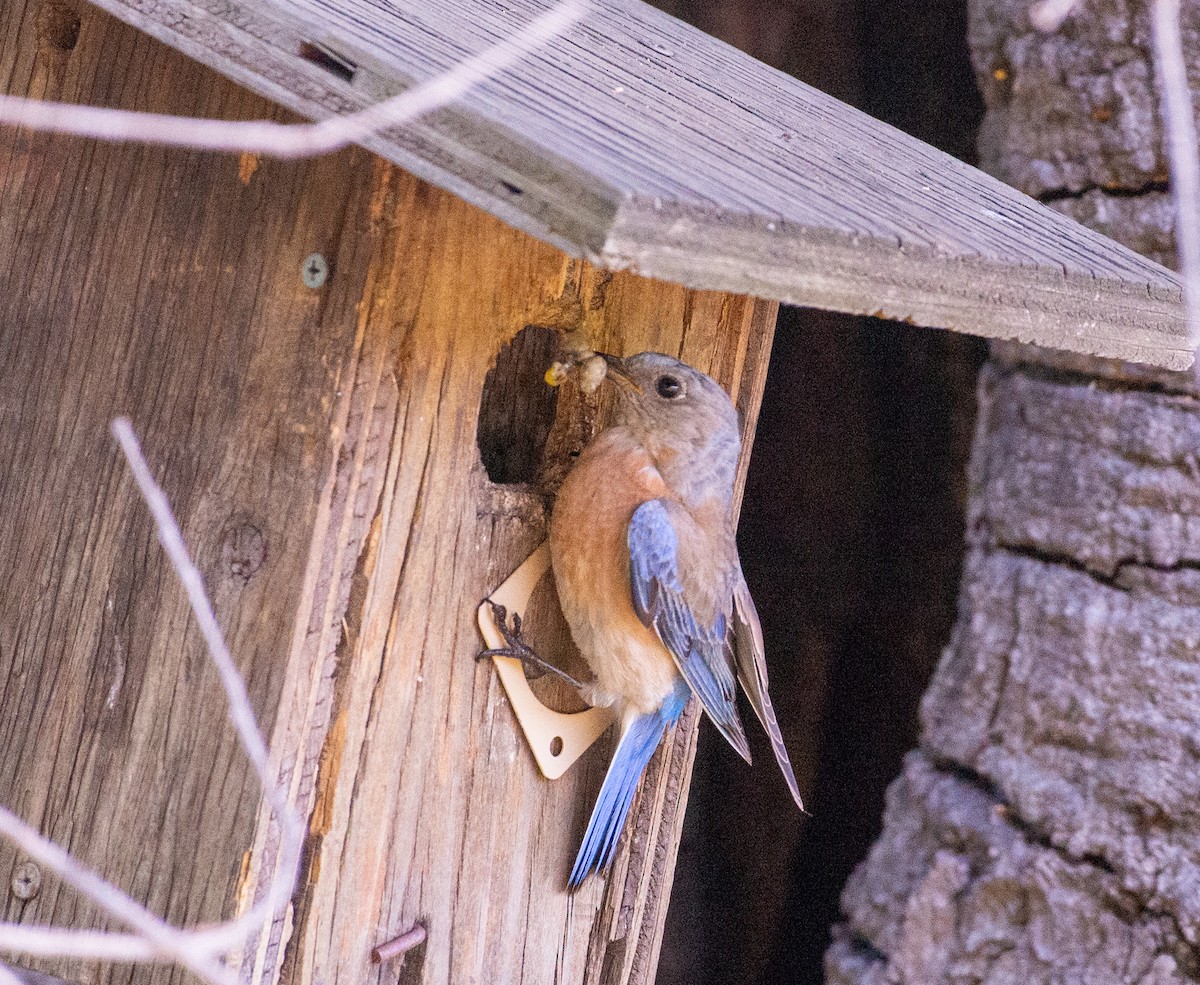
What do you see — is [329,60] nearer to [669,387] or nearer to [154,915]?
[669,387]

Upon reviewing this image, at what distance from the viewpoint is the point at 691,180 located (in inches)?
54.1

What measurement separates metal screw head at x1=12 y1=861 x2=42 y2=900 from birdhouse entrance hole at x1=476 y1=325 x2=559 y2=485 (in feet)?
2.88

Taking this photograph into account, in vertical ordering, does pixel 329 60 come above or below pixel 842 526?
above

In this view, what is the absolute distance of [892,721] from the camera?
11.1 ft

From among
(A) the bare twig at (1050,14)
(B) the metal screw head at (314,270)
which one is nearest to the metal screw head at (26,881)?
(B) the metal screw head at (314,270)

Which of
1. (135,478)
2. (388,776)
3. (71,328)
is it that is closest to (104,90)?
(71,328)

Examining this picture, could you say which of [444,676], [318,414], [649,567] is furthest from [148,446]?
[649,567]

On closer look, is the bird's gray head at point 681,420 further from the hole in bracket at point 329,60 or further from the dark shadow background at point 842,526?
the dark shadow background at point 842,526

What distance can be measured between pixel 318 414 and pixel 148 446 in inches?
11.3

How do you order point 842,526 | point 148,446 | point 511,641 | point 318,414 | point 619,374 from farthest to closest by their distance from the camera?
point 842,526 → point 619,374 → point 511,641 → point 148,446 → point 318,414

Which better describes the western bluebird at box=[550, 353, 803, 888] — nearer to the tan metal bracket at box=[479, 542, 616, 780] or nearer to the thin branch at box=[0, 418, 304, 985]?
the tan metal bracket at box=[479, 542, 616, 780]

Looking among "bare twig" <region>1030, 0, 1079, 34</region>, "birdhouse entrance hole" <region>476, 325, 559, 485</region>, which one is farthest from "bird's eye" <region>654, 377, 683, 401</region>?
"bare twig" <region>1030, 0, 1079, 34</region>

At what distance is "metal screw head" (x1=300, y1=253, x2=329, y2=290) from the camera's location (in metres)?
1.72

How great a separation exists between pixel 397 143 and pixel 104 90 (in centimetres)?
79
